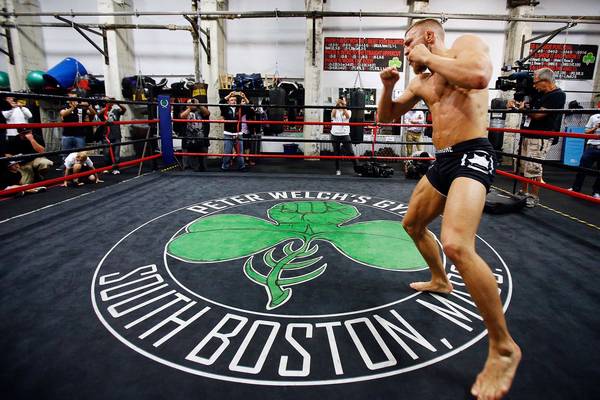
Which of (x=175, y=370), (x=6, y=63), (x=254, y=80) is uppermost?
(x=6, y=63)

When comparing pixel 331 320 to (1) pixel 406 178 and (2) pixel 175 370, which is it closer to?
(2) pixel 175 370

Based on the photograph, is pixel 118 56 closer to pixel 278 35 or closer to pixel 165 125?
pixel 278 35

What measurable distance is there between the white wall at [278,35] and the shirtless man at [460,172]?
774 cm

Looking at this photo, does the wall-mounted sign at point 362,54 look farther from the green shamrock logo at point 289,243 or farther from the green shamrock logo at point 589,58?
the green shamrock logo at point 289,243

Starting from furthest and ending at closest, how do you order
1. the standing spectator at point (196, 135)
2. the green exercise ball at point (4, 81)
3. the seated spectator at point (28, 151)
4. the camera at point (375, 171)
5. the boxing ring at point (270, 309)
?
the green exercise ball at point (4, 81) → the standing spectator at point (196, 135) → the camera at point (375, 171) → the seated spectator at point (28, 151) → the boxing ring at point (270, 309)

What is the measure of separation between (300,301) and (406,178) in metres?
3.91

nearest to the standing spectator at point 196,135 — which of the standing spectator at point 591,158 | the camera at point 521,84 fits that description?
the camera at point 521,84

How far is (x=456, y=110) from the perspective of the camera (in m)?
1.42

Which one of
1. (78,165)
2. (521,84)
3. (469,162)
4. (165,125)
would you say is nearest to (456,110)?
(469,162)

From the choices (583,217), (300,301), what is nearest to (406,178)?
(583,217)

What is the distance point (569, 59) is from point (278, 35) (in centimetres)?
754

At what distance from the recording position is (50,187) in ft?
15.2

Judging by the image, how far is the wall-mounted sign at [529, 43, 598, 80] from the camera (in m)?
8.45

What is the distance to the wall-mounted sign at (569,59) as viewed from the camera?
8445mm
